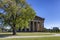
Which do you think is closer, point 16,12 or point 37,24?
point 16,12

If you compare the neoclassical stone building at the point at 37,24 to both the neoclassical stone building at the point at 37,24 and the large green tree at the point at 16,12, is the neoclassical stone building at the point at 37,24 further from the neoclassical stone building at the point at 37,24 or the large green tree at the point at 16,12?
the large green tree at the point at 16,12

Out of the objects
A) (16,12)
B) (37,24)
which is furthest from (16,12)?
(37,24)

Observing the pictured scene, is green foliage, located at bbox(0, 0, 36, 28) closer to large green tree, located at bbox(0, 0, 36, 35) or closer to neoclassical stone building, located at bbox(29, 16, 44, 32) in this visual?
large green tree, located at bbox(0, 0, 36, 35)

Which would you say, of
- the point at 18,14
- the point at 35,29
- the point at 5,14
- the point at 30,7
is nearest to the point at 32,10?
the point at 30,7

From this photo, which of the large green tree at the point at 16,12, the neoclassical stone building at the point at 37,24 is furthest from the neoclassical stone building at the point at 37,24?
the large green tree at the point at 16,12

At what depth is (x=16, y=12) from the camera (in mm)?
42469

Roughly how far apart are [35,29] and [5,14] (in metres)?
47.3

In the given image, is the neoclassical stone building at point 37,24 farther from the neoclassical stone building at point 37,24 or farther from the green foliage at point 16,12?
the green foliage at point 16,12

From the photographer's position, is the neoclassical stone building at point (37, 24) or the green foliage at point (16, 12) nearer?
the green foliage at point (16, 12)

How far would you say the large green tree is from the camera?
4159 cm

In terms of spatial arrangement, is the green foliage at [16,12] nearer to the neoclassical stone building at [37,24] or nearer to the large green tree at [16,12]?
the large green tree at [16,12]

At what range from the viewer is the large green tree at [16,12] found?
136ft

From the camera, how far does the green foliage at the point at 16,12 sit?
4157 centimetres

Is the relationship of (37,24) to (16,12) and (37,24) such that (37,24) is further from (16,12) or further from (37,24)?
(16,12)
